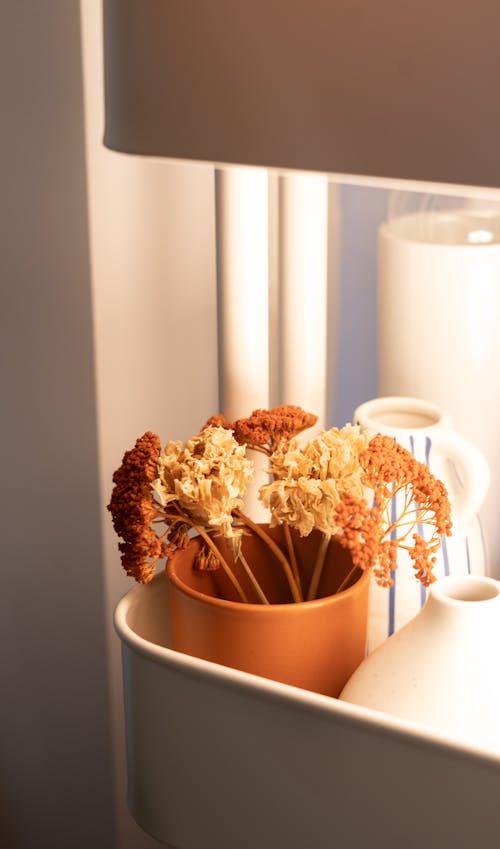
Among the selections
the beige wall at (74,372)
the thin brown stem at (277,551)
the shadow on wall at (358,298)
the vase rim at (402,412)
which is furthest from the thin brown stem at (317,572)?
the shadow on wall at (358,298)

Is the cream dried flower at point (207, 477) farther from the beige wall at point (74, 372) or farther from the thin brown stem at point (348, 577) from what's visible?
the beige wall at point (74, 372)

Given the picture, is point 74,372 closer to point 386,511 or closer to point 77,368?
point 77,368

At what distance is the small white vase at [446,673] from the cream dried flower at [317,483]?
68 millimetres


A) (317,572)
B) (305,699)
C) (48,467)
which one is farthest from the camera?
(48,467)

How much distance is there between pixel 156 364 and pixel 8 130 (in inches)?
7.8

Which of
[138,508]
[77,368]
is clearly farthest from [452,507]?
[77,368]

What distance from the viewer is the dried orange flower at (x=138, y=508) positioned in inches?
24.2

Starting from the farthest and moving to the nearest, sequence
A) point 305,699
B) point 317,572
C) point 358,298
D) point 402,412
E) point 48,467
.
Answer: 1. point 358,298
2. point 48,467
3. point 402,412
4. point 317,572
5. point 305,699

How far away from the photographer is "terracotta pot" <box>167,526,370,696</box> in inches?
23.8

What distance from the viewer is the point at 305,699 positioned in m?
0.56

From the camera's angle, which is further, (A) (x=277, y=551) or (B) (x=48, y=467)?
(B) (x=48, y=467)

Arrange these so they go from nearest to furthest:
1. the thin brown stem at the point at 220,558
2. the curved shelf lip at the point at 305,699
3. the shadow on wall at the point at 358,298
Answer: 1. the curved shelf lip at the point at 305,699
2. the thin brown stem at the point at 220,558
3. the shadow on wall at the point at 358,298

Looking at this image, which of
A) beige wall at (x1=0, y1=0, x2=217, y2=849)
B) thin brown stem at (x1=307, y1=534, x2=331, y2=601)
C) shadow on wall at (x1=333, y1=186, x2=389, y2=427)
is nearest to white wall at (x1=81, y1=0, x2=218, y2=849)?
beige wall at (x1=0, y1=0, x2=217, y2=849)

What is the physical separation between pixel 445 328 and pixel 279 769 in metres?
0.34
